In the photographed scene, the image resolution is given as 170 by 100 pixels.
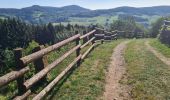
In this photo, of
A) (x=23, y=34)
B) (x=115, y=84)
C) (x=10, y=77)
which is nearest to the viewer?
(x=10, y=77)

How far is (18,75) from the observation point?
798 cm

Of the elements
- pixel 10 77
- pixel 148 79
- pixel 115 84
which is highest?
pixel 10 77

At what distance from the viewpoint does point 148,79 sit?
12.8 meters

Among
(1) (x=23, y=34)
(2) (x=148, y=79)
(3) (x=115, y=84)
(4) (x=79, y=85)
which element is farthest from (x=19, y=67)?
(1) (x=23, y=34)

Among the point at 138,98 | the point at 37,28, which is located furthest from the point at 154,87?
the point at 37,28

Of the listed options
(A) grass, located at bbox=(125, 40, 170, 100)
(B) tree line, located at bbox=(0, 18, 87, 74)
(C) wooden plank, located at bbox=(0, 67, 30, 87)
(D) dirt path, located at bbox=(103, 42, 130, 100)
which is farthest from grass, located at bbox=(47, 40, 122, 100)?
(B) tree line, located at bbox=(0, 18, 87, 74)

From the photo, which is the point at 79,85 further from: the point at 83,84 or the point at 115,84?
the point at 115,84

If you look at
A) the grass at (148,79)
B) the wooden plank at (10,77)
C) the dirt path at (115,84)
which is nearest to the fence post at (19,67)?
the wooden plank at (10,77)

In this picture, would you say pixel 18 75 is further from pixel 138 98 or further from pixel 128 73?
pixel 128 73

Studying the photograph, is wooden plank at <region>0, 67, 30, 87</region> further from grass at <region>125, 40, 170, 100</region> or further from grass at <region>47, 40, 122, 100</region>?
grass at <region>125, 40, 170, 100</region>

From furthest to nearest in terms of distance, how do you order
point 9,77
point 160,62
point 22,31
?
point 22,31, point 160,62, point 9,77

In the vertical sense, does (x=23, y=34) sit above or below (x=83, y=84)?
below

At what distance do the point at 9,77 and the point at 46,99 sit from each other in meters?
2.87

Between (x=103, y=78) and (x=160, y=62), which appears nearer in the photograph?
(x=103, y=78)
